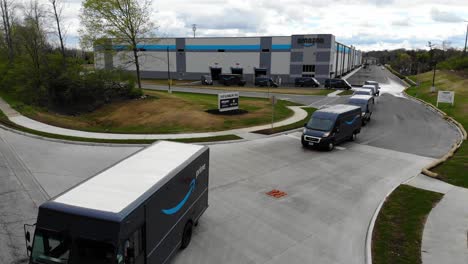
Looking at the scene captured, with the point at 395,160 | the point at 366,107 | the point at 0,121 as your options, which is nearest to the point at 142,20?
the point at 0,121

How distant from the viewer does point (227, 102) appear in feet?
99.0

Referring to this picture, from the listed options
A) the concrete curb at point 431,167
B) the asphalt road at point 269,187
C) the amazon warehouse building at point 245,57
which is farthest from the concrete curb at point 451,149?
the amazon warehouse building at point 245,57

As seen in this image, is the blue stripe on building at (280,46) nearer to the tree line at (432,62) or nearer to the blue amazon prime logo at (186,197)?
the tree line at (432,62)

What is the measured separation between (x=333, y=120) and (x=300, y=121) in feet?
26.6

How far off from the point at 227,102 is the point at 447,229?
70.6 ft

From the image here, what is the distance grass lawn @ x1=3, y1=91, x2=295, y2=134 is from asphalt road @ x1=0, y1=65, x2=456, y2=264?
4657 mm

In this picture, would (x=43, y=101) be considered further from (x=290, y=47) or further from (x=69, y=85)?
(x=290, y=47)

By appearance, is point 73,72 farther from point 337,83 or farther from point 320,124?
point 337,83

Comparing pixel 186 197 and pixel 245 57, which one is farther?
pixel 245 57

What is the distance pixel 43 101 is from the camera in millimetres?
35844

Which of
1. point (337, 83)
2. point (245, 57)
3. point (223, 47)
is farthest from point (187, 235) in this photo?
point (223, 47)

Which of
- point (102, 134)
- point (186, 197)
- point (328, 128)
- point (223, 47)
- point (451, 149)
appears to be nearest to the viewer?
point (186, 197)

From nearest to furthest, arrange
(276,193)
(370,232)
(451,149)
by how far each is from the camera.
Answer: (370,232)
(276,193)
(451,149)

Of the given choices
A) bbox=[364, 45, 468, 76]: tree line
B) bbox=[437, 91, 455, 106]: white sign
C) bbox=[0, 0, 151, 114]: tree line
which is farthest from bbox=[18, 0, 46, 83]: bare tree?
bbox=[364, 45, 468, 76]: tree line
